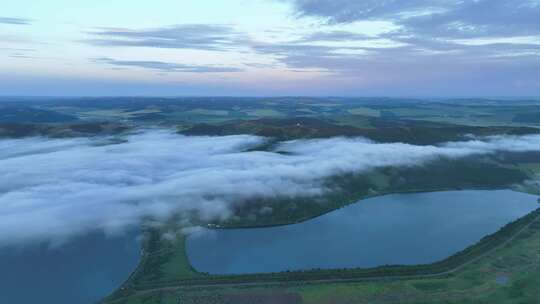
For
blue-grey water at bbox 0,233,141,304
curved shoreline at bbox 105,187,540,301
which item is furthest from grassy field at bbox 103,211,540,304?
blue-grey water at bbox 0,233,141,304

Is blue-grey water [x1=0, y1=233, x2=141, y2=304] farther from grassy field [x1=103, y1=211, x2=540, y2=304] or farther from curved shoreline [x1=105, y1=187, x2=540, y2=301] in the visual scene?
grassy field [x1=103, y1=211, x2=540, y2=304]

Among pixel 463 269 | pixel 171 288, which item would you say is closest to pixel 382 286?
pixel 463 269

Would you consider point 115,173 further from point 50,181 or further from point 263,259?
point 263,259

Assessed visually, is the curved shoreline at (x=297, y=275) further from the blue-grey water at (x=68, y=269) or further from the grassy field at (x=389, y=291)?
the blue-grey water at (x=68, y=269)

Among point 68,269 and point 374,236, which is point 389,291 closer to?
point 374,236

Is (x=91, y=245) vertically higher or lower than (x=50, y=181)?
lower

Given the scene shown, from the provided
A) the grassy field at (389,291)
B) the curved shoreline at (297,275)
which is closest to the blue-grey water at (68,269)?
the curved shoreline at (297,275)
